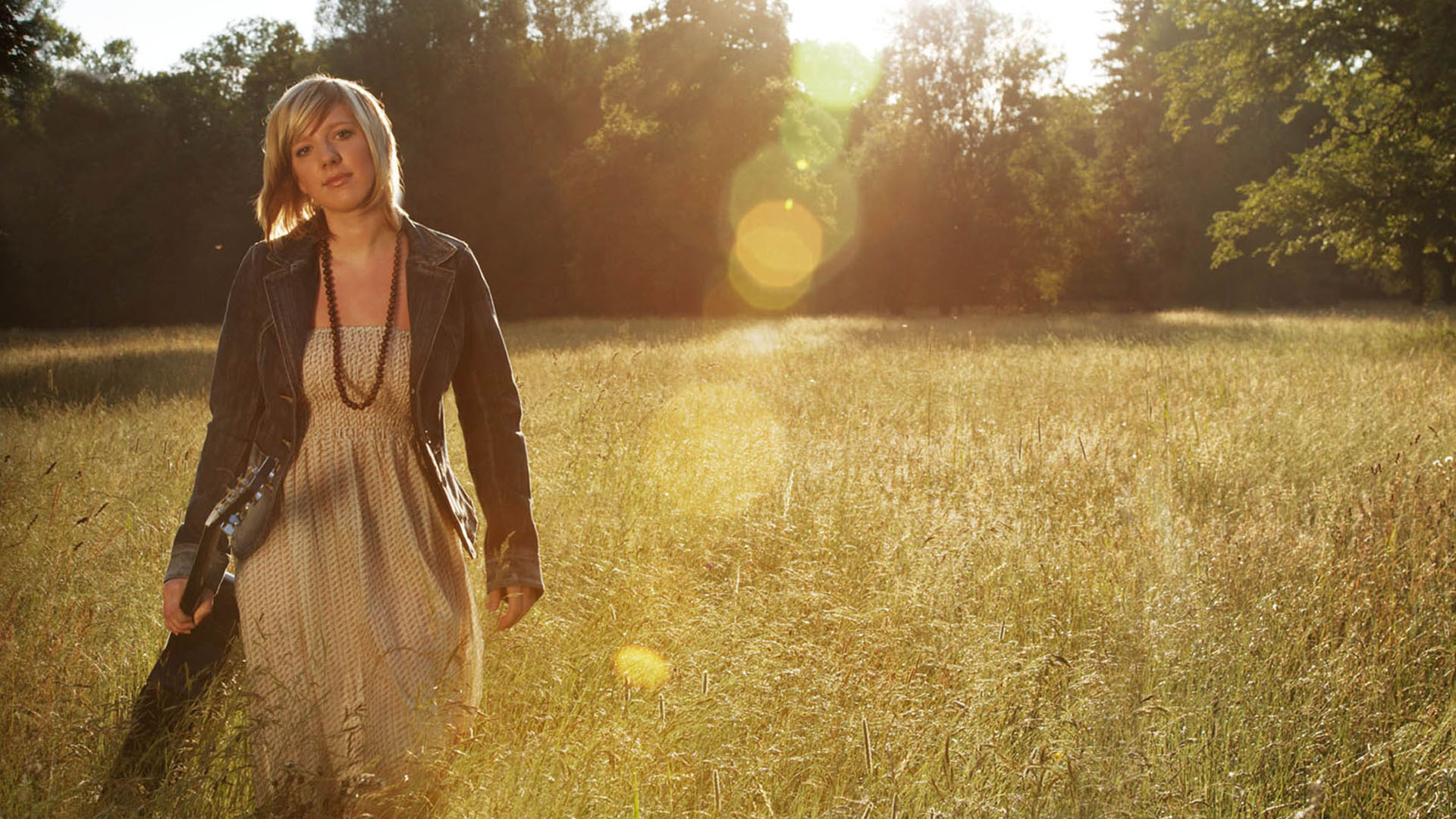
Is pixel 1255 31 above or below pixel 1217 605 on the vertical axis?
above

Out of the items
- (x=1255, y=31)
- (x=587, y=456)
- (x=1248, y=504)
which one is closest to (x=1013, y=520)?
(x=1248, y=504)

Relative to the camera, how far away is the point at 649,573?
13.5 ft

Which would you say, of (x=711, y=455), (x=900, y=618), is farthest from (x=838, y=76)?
(x=900, y=618)

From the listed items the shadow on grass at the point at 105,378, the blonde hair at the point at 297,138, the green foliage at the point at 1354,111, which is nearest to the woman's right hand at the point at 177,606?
the blonde hair at the point at 297,138

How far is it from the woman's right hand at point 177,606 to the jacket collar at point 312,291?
548mm

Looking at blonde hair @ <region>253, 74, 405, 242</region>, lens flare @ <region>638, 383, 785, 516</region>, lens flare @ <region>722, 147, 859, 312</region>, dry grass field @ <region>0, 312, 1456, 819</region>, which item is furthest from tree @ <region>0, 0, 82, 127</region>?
lens flare @ <region>722, 147, 859, 312</region>

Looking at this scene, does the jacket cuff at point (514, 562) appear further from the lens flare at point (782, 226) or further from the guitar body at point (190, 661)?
the lens flare at point (782, 226)

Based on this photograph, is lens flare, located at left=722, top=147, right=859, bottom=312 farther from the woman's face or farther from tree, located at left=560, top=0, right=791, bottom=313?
the woman's face

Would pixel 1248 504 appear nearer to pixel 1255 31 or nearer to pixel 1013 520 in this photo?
pixel 1013 520

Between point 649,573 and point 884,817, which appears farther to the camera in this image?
point 649,573

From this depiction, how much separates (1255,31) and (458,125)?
80.0 feet

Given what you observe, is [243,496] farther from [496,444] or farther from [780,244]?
[780,244]

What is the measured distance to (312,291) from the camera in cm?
246

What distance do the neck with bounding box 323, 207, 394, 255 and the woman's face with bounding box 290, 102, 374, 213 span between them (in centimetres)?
7
